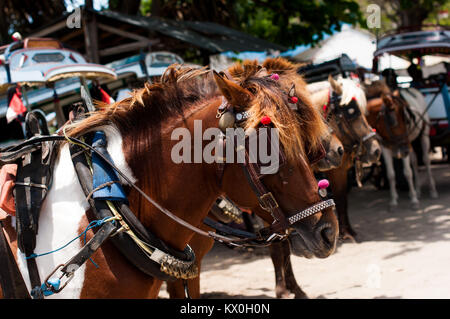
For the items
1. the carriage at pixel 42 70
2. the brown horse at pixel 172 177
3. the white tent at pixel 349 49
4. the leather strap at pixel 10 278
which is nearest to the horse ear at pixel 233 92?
the brown horse at pixel 172 177

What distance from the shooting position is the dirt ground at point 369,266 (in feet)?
13.9

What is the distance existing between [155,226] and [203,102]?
1.98 ft

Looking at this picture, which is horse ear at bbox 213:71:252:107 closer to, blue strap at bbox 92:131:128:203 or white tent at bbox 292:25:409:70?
blue strap at bbox 92:131:128:203

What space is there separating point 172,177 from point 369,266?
3.78 metres

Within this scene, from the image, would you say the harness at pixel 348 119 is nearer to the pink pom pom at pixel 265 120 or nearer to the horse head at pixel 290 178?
the horse head at pixel 290 178

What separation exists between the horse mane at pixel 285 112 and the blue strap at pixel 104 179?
0.62 m

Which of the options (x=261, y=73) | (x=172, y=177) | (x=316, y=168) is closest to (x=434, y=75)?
(x=316, y=168)

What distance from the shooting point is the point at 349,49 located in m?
13.2

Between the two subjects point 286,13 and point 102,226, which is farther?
point 286,13

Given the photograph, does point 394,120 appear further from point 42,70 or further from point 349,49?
point 349,49

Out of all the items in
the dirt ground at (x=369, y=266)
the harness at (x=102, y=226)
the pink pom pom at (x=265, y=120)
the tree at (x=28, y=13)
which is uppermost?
the tree at (x=28, y=13)

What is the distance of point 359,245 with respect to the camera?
19.2 ft
